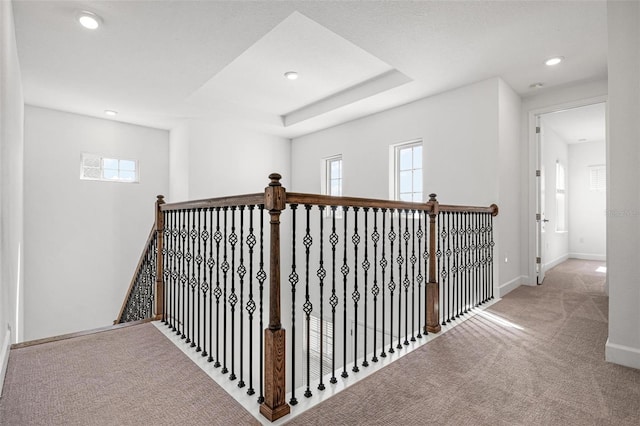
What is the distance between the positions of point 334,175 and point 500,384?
468 centimetres

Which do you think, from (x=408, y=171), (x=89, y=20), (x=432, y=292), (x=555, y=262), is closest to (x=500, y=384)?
(x=432, y=292)

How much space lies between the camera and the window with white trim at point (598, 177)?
23.0ft

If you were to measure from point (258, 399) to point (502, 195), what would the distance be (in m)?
3.55

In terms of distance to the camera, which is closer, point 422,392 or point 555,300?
point 422,392

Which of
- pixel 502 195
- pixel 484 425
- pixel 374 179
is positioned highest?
pixel 374 179

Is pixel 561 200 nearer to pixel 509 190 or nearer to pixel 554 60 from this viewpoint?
pixel 509 190

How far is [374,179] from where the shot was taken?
5184 millimetres

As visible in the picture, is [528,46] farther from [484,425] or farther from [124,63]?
[124,63]

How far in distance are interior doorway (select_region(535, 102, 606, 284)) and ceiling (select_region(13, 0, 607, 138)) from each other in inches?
110

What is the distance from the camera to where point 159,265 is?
9.80 ft

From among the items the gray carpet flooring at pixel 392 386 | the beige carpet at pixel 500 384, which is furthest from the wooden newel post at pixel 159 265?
the beige carpet at pixel 500 384

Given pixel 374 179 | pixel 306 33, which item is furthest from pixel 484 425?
pixel 374 179

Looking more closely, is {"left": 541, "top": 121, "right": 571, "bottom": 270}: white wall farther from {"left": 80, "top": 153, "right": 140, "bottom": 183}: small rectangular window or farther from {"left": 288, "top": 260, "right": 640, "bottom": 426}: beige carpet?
{"left": 80, "top": 153, "right": 140, "bottom": 183}: small rectangular window

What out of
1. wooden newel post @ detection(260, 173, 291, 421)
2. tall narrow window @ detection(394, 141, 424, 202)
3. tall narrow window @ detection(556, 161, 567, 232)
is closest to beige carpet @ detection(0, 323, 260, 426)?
wooden newel post @ detection(260, 173, 291, 421)
